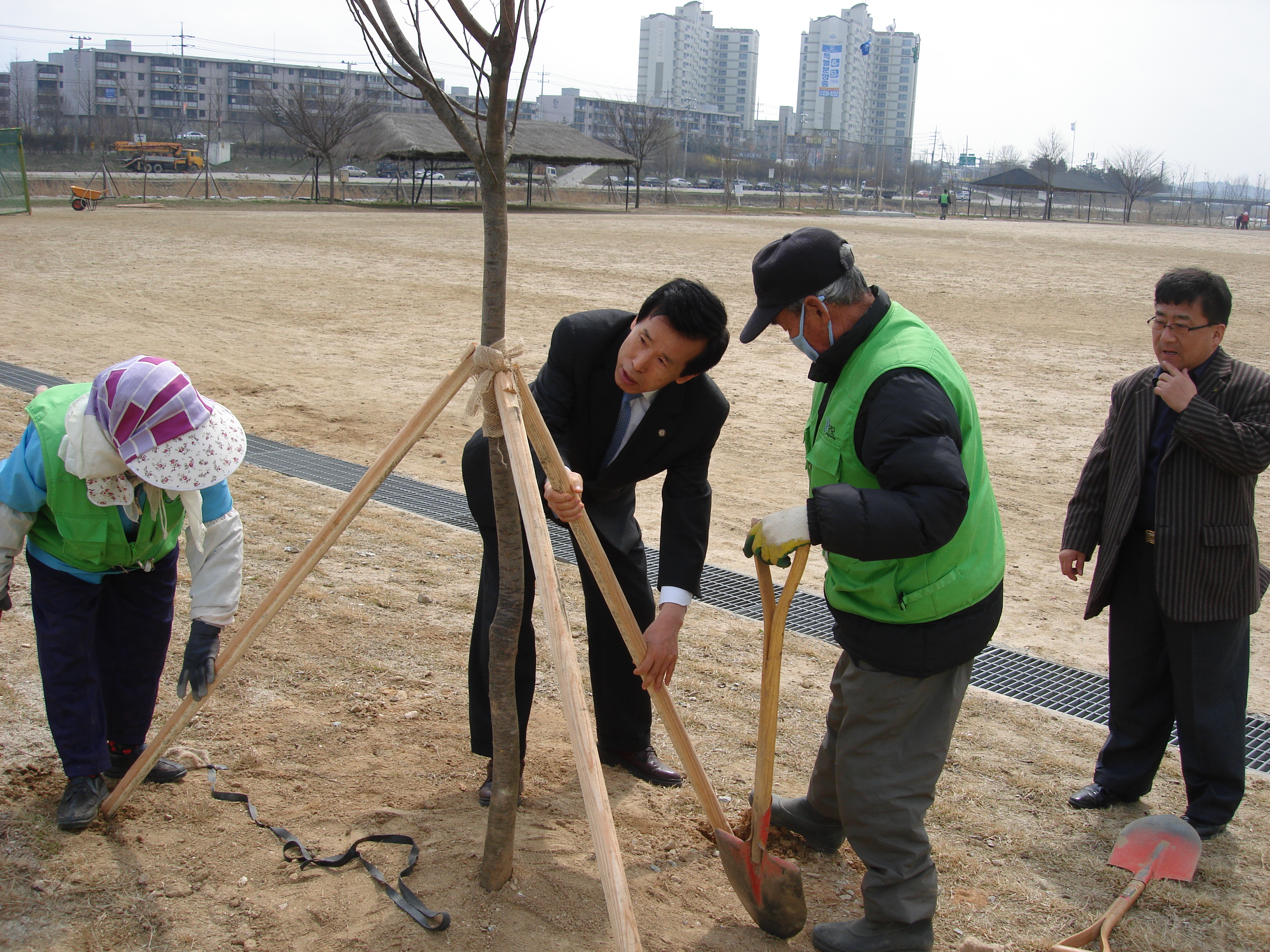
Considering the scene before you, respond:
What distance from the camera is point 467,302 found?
1211 cm

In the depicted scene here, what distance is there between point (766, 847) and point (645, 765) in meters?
0.74

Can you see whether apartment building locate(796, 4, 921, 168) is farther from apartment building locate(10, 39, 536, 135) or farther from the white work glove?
the white work glove

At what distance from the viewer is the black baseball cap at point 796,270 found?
216 cm

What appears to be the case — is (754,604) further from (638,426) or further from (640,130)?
(640,130)

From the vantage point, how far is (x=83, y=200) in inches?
1003

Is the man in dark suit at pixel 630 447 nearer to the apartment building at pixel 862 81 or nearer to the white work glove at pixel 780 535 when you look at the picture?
the white work glove at pixel 780 535

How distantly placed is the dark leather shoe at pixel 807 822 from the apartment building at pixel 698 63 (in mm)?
137229

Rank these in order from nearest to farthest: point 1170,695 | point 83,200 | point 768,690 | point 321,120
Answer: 1. point 768,690
2. point 1170,695
3. point 83,200
4. point 321,120

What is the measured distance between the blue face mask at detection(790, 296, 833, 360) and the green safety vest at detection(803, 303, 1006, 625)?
0.07 metres

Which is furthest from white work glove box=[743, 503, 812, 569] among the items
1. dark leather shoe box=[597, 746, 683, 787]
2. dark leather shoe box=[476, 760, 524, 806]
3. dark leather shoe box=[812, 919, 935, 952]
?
dark leather shoe box=[597, 746, 683, 787]

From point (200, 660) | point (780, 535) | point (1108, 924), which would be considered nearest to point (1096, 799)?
point (1108, 924)

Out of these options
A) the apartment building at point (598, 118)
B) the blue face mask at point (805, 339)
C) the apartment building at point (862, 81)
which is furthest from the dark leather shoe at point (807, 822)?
the apartment building at point (862, 81)

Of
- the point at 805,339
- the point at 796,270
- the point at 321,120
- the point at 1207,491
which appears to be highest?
the point at 321,120

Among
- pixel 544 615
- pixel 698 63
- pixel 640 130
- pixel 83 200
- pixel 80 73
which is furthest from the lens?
pixel 698 63
